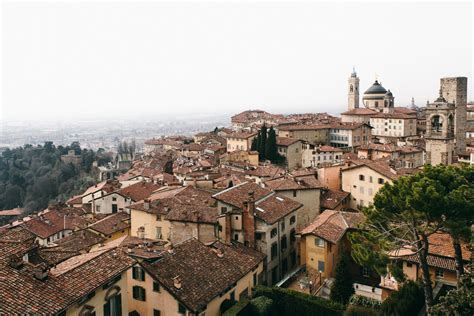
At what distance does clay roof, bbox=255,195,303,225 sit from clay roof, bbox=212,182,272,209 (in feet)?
1.99

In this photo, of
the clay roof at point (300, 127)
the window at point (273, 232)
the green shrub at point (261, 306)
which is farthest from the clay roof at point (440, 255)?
the clay roof at point (300, 127)

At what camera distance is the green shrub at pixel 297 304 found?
20344 mm

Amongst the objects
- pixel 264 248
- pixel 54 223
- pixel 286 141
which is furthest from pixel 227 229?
pixel 286 141

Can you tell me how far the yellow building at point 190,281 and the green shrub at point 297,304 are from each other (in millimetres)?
1394

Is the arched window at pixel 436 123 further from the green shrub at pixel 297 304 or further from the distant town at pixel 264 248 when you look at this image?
the green shrub at pixel 297 304

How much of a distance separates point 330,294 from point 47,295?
13.8 meters

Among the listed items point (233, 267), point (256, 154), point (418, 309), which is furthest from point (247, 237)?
point (256, 154)

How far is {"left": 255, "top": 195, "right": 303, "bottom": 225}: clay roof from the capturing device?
26.3m

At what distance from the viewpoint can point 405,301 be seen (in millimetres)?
17625

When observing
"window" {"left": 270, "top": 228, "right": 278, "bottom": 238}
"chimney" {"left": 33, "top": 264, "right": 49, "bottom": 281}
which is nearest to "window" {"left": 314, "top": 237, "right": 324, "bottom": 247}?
"window" {"left": 270, "top": 228, "right": 278, "bottom": 238}

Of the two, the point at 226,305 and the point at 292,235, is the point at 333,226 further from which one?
the point at 226,305

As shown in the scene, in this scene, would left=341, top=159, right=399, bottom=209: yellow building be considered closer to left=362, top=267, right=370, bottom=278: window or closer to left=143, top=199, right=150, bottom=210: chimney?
left=362, top=267, right=370, bottom=278: window

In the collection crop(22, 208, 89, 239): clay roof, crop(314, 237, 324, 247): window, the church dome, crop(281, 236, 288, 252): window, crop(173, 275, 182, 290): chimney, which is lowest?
crop(22, 208, 89, 239): clay roof

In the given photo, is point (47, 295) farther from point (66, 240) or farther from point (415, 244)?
point (66, 240)
